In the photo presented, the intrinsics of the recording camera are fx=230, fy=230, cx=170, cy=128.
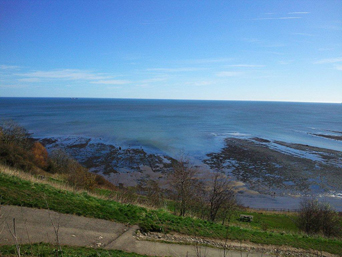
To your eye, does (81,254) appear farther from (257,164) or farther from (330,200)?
(257,164)

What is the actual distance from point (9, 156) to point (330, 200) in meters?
40.6

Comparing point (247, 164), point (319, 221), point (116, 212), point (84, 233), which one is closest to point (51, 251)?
point (84, 233)

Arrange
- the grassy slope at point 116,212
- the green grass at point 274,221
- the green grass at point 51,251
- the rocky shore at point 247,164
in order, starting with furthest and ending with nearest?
the rocky shore at point 247,164, the green grass at point 274,221, the grassy slope at point 116,212, the green grass at point 51,251

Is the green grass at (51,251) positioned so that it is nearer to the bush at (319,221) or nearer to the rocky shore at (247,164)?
the bush at (319,221)

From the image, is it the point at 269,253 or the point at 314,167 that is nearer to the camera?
the point at 269,253

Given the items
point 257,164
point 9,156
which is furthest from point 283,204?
point 9,156

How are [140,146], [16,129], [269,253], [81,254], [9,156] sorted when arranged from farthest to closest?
[140,146] → [16,129] → [9,156] → [269,253] → [81,254]

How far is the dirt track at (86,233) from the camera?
340 inches

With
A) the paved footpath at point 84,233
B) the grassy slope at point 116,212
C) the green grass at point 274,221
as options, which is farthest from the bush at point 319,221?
the paved footpath at point 84,233

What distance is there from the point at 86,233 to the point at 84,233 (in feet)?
0.26

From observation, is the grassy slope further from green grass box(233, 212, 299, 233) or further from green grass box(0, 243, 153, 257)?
green grass box(233, 212, 299, 233)

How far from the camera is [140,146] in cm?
5200

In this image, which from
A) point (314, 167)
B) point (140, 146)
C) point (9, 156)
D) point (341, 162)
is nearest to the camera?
point (9, 156)

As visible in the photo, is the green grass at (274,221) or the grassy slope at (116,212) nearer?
the grassy slope at (116,212)
